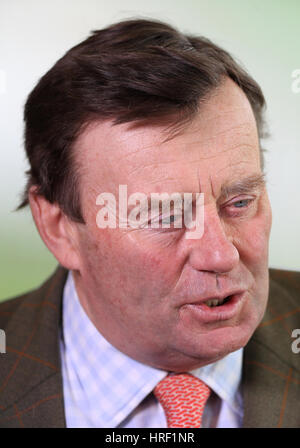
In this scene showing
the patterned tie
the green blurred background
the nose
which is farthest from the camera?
the green blurred background

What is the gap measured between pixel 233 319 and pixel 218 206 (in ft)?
0.67

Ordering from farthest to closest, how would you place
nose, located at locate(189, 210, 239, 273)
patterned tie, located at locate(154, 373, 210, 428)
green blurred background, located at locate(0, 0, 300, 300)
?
green blurred background, located at locate(0, 0, 300, 300) < patterned tie, located at locate(154, 373, 210, 428) < nose, located at locate(189, 210, 239, 273)

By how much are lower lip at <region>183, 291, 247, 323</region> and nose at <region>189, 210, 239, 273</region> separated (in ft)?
0.24

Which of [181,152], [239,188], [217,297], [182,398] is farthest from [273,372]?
[181,152]

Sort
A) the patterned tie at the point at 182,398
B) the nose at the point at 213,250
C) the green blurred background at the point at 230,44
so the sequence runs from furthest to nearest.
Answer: the green blurred background at the point at 230,44 < the patterned tie at the point at 182,398 < the nose at the point at 213,250

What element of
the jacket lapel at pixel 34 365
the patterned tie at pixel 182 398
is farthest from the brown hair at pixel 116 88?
the patterned tie at pixel 182 398

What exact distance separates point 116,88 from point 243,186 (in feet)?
0.93

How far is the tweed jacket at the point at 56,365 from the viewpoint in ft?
3.70

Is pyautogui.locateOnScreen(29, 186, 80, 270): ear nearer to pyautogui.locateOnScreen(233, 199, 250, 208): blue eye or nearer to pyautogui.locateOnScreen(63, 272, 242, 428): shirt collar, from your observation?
pyautogui.locateOnScreen(63, 272, 242, 428): shirt collar

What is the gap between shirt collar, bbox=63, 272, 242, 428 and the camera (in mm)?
1148

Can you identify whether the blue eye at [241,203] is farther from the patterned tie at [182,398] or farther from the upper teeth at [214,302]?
the patterned tie at [182,398]

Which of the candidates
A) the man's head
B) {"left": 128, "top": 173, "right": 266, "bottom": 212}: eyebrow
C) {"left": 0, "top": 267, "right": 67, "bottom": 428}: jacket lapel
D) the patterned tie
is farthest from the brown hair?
the patterned tie
